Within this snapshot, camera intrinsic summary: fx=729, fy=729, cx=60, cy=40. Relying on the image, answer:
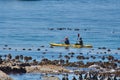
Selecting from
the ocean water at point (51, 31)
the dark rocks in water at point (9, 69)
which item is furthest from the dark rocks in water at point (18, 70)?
the ocean water at point (51, 31)

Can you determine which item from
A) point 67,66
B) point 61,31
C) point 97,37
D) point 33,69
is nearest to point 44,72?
point 33,69

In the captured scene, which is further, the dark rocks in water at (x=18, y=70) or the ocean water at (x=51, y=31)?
the ocean water at (x=51, y=31)

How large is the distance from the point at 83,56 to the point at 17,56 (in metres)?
5.56

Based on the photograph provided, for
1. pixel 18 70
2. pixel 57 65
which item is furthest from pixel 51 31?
pixel 18 70

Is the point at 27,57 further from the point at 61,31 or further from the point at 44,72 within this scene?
the point at 61,31

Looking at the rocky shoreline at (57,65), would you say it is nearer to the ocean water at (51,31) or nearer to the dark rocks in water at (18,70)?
the dark rocks in water at (18,70)

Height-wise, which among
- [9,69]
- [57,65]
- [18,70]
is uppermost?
[9,69]

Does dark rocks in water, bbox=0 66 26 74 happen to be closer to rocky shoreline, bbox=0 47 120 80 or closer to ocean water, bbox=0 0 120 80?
rocky shoreline, bbox=0 47 120 80

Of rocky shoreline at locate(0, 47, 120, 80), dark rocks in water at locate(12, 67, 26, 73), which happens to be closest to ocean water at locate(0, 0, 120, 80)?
dark rocks in water at locate(12, 67, 26, 73)

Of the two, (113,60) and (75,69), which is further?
(113,60)

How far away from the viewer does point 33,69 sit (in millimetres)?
46906

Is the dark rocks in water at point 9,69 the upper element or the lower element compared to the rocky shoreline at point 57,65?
upper

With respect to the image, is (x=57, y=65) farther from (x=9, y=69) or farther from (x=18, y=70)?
(x=9, y=69)

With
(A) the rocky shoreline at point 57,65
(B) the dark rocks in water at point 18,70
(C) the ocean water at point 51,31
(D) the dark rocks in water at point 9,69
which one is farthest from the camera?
(C) the ocean water at point 51,31
